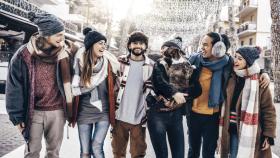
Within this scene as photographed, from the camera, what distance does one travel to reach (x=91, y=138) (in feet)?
14.2

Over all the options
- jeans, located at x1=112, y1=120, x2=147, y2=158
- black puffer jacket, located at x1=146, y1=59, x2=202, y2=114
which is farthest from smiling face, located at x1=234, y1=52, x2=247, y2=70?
jeans, located at x1=112, y1=120, x2=147, y2=158

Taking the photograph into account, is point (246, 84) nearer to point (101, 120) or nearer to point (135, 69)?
point (135, 69)

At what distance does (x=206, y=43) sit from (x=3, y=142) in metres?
4.29

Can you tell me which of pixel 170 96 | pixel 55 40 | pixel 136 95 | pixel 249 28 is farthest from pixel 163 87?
pixel 249 28

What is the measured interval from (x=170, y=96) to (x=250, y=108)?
35.8 inches

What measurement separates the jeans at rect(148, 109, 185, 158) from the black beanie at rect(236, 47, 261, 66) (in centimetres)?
98

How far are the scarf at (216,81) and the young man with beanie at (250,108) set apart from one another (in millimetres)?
106

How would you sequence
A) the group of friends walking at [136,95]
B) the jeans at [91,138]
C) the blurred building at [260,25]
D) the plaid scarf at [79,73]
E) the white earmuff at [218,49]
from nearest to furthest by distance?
1. the group of friends walking at [136,95]
2. the plaid scarf at [79,73]
3. the jeans at [91,138]
4. the white earmuff at [218,49]
5. the blurred building at [260,25]

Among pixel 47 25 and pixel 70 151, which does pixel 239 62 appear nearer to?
pixel 47 25

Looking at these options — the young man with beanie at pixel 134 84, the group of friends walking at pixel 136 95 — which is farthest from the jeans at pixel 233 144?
the young man with beanie at pixel 134 84

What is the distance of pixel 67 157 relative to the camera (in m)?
5.78

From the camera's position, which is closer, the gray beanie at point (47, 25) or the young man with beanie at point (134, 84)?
the gray beanie at point (47, 25)

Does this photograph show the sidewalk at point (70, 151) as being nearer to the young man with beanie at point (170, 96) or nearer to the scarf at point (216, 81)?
the young man with beanie at point (170, 96)

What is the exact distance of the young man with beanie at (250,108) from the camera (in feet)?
13.8
